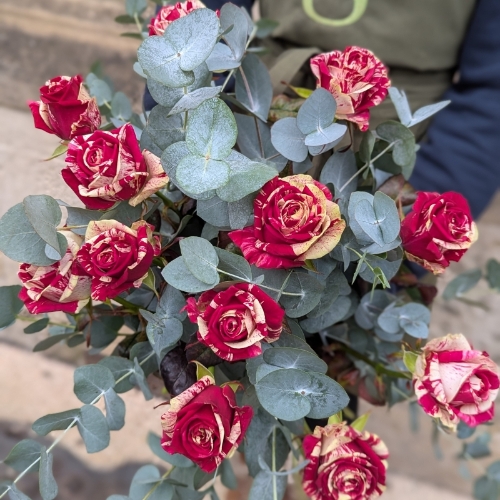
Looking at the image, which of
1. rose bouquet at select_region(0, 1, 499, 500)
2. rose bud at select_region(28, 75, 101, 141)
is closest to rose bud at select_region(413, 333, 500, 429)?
rose bouquet at select_region(0, 1, 499, 500)

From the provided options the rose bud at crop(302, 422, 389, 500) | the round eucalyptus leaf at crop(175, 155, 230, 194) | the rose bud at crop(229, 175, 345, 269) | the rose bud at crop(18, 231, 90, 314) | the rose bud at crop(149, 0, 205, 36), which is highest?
the rose bud at crop(149, 0, 205, 36)

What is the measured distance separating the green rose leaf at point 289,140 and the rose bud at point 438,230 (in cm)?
7

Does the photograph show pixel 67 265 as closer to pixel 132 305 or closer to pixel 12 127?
pixel 132 305

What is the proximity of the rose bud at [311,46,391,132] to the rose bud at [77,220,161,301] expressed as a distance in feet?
0.43

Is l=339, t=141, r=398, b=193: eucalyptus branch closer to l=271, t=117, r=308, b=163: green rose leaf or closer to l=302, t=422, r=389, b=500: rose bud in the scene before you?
l=271, t=117, r=308, b=163: green rose leaf

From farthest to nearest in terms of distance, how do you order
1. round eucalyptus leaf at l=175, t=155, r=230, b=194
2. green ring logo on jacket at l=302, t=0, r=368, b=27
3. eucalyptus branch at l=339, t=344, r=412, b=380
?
green ring logo on jacket at l=302, t=0, r=368, b=27 < eucalyptus branch at l=339, t=344, r=412, b=380 < round eucalyptus leaf at l=175, t=155, r=230, b=194

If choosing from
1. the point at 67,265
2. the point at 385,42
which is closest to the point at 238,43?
→ the point at 67,265

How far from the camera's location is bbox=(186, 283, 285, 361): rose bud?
9.2 inches

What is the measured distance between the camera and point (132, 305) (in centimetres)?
30

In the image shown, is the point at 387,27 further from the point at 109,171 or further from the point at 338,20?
the point at 109,171

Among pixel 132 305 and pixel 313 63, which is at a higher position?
pixel 313 63

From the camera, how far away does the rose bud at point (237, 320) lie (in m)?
0.23

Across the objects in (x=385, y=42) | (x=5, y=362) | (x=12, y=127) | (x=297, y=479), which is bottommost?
(x=5, y=362)

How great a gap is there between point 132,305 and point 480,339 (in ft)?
2.12
